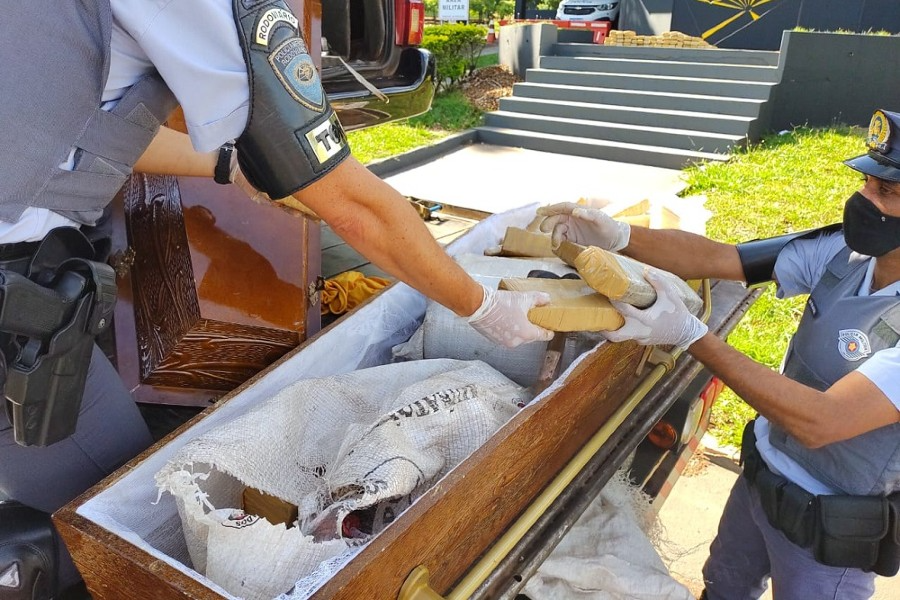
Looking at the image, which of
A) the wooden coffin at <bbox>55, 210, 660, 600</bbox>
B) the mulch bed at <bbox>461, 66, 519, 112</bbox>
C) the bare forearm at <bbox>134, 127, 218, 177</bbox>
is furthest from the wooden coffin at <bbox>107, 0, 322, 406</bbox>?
the mulch bed at <bbox>461, 66, 519, 112</bbox>

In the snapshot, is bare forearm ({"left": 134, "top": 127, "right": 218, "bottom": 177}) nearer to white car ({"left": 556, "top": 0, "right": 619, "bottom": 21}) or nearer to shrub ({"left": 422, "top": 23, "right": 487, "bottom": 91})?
shrub ({"left": 422, "top": 23, "right": 487, "bottom": 91})

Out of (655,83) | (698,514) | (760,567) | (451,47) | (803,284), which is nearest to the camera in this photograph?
(803,284)

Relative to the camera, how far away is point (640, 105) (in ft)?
26.4

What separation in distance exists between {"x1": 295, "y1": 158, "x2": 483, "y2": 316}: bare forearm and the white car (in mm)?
13072

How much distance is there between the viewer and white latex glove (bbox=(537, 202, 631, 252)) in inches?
78.7

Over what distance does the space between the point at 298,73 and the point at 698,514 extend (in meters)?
2.40

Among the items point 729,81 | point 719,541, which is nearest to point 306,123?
point 719,541

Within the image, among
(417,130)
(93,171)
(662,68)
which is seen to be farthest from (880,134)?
(662,68)

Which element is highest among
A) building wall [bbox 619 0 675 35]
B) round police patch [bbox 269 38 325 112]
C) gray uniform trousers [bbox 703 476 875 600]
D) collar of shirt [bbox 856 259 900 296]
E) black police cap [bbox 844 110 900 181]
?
building wall [bbox 619 0 675 35]

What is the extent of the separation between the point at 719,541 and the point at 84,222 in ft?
6.44

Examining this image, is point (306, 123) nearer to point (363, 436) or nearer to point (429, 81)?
point (363, 436)

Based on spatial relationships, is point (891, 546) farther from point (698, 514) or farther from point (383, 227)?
point (383, 227)

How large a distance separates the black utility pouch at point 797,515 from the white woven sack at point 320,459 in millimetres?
724

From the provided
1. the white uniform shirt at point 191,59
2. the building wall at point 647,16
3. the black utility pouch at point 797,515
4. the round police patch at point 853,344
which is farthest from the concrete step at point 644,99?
the white uniform shirt at point 191,59
